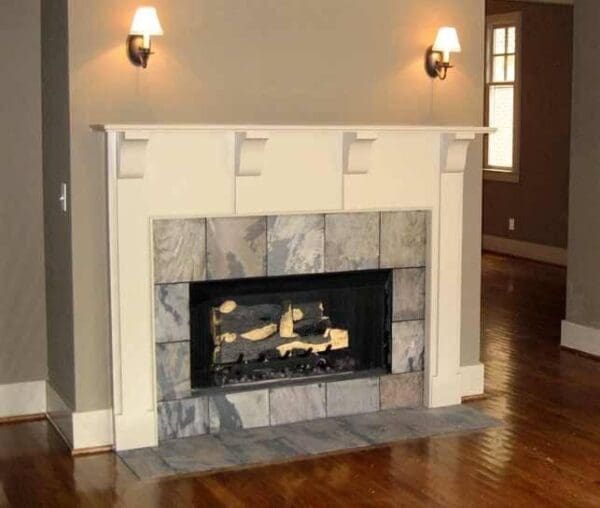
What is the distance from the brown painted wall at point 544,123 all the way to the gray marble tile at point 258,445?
19.7 feet

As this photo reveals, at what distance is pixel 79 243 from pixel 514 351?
313 centimetres

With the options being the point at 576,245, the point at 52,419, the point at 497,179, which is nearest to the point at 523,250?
the point at 497,179

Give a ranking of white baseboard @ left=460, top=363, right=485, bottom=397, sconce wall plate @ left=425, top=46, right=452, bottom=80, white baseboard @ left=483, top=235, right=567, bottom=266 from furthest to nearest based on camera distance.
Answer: white baseboard @ left=483, top=235, right=567, bottom=266, white baseboard @ left=460, top=363, right=485, bottom=397, sconce wall plate @ left=425, top=46, right=452, bottom=80

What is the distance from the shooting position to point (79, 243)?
432 cm

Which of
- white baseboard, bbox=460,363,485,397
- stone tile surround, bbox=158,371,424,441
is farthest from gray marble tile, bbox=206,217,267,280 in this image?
white baseboard, bbox=460,363,485,397

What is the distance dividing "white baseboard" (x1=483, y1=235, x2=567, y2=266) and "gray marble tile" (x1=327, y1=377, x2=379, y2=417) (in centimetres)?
543

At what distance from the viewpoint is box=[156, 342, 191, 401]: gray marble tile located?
443cm

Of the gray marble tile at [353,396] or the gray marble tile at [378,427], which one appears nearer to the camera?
the gray marble tile at [378,427]

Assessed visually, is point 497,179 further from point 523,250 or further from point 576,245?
point 576,245

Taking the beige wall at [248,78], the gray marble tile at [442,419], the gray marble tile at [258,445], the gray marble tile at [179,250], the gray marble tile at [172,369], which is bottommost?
the gray marble tile at [258,445]

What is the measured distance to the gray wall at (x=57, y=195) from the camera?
4.33 meters

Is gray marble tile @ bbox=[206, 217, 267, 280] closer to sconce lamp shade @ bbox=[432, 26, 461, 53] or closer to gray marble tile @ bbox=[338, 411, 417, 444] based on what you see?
gray marble tile @ bbox=[338, 411, 417, 444]

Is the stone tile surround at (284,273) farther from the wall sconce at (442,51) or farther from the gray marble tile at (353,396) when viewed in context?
the wall sconce at (442,51)

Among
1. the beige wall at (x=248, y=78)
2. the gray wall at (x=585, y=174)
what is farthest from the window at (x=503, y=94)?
the beige wall at (x=248, y=78)
